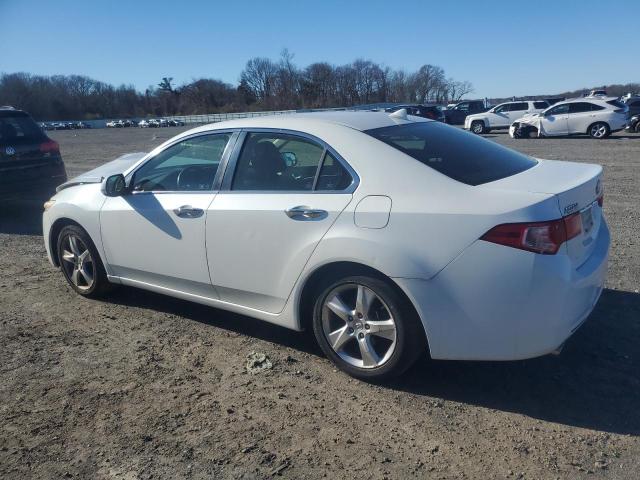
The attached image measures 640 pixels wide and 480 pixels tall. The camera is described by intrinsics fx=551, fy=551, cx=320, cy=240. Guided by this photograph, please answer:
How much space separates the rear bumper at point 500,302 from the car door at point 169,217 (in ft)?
5.53

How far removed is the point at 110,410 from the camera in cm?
326

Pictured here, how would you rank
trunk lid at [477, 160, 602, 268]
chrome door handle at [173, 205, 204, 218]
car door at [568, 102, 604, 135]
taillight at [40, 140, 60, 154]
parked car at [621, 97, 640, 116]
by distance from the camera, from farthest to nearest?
1. parked car at [621, 97, 640, 116]
2. car door at [568, 102, 604, 135]
3. taillight at [40, 140, 60, 154]
4. chrome door handle at [173, 205, 204, 218]
5. trunk lid at [477, 160, 602, 268]

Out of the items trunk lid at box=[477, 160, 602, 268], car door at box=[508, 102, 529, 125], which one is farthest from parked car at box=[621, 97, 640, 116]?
trunk lid at box=[477, 160, 602, 268]

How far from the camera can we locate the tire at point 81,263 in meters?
4.89

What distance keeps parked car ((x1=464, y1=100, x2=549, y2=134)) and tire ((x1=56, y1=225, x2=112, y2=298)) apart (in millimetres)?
26277

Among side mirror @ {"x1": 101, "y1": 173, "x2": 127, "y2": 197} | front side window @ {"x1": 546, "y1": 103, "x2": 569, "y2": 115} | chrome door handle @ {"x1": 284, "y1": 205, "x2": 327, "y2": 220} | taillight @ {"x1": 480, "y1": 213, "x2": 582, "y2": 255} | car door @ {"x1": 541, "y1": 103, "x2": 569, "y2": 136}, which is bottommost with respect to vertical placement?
car door @ {"x1": 541, "y1": 103, "x2": 569, "y2": 136}

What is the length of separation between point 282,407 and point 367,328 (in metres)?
0.69

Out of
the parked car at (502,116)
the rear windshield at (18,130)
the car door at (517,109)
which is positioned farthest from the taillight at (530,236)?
the car door at (517,109)

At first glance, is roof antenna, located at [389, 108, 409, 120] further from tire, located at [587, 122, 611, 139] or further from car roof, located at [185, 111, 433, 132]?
tire, located at [587, 122, 611, 139]

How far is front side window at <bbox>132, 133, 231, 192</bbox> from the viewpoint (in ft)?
13.6

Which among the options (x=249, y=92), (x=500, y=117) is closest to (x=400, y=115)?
(x=500, y=117)

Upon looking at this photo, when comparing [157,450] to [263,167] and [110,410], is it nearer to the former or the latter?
[110,410]

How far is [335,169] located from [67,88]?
5306 inches

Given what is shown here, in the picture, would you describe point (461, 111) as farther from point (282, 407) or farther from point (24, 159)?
point (282, 407)
